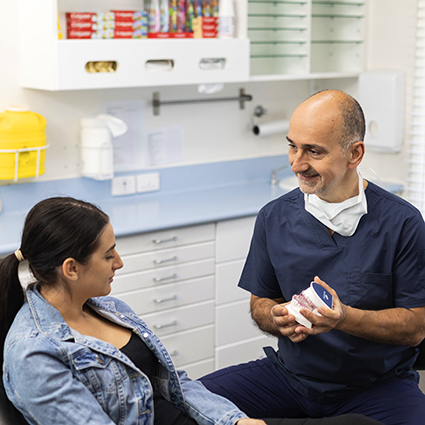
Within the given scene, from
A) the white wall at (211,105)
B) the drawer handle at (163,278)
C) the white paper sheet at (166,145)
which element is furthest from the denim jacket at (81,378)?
the white paper sheet at (166,145)

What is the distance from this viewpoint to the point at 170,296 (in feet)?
8.88

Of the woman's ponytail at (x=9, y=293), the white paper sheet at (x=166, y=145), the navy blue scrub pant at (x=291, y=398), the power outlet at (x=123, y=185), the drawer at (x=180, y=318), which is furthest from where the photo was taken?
the white paper sheet at (x=166, y=145)

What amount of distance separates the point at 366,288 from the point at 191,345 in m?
1.35

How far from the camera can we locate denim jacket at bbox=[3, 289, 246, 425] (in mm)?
1203

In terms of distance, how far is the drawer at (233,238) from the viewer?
2.78 metres

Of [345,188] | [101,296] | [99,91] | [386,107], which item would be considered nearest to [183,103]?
[99,91]

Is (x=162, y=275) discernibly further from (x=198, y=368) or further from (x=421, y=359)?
(x=421, y=359)

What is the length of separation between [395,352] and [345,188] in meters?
0.46

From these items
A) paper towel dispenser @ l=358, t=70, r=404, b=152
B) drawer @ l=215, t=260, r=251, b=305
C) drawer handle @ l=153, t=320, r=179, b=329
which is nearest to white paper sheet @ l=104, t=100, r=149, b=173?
drawer @ l=215, t=260, r=251, b=305

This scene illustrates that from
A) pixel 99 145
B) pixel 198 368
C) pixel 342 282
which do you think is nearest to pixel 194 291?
pixel 198 368

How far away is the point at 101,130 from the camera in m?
2.80

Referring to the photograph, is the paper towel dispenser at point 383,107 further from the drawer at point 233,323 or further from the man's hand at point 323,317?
the man's hand at point 323,317

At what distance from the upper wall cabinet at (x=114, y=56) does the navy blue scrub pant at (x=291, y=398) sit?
54.8 inches

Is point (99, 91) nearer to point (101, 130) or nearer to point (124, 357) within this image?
point (101, 130)
